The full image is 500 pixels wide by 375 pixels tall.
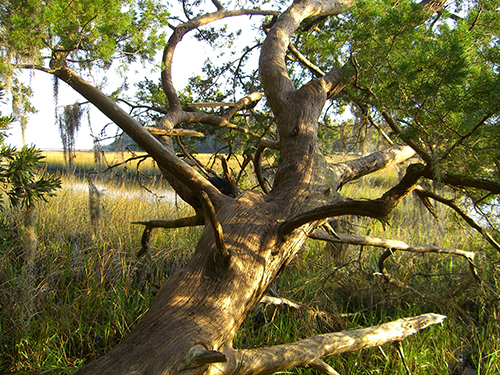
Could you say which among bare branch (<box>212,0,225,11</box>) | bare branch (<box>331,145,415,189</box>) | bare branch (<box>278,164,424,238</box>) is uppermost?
bare branch (<box>212,0,225,11</box>)

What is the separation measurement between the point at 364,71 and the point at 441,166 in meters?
0.73

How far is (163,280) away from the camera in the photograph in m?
4.07

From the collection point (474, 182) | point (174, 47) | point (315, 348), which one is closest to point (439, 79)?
point (474, 182)

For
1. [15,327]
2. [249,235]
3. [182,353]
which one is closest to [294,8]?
[249,235]

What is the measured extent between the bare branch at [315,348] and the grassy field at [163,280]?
0.73m

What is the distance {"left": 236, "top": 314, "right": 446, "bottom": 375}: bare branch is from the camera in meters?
1.67

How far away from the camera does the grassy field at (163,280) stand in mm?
3021

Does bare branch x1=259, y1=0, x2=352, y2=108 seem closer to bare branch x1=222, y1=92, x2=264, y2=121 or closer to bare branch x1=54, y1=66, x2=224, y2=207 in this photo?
bare branch x1=222, y1=92, x2=264, y2=121

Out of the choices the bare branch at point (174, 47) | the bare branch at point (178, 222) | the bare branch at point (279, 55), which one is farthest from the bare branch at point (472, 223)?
the bare branch at point (174, 47)

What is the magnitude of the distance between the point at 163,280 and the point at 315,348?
8.18ft

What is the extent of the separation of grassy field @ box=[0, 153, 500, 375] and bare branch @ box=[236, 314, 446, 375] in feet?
2.40

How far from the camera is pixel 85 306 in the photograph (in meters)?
3.30

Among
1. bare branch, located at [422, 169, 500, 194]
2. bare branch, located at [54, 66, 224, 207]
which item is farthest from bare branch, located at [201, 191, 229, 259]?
bare branch, located at [422, 169, 500, 194]

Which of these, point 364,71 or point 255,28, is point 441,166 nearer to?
point 364,71
